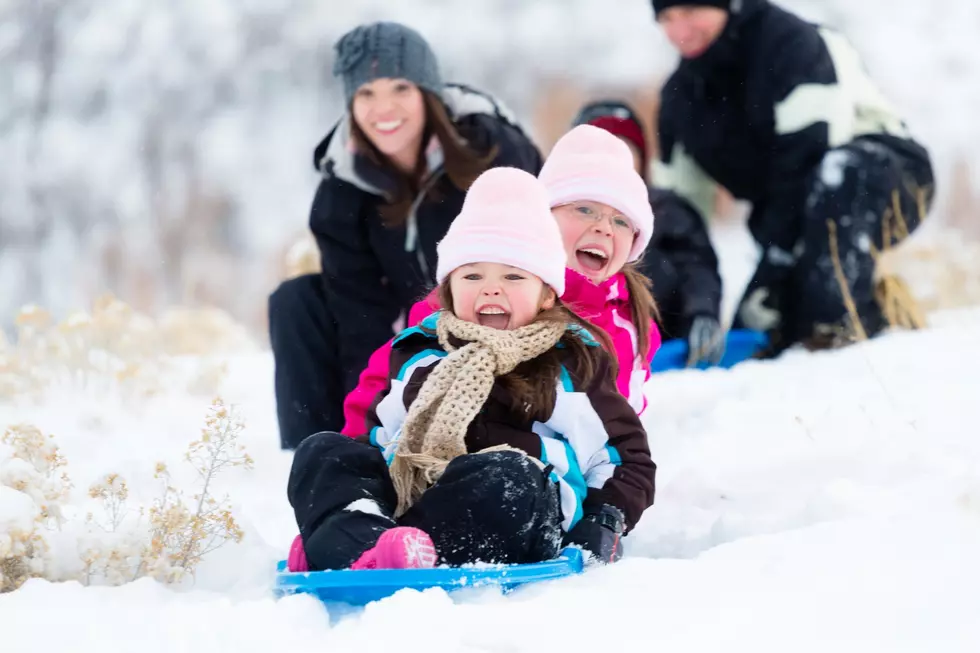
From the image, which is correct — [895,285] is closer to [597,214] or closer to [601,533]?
[597,214]

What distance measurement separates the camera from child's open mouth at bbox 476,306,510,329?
2059 mm

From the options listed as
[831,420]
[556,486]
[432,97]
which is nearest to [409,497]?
[556,486]

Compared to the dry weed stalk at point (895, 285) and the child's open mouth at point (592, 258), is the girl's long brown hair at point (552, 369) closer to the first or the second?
the child's open mouth at point (592, 258)

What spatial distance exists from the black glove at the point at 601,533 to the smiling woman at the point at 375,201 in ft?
4.32

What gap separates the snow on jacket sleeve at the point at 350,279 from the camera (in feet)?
10.8

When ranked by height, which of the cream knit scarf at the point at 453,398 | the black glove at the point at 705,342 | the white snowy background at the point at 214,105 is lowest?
the cream knit scarf at the point at 453,398

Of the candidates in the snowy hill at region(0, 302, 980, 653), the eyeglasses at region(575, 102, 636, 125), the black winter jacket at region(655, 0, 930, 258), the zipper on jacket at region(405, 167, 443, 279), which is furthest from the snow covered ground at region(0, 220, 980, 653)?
the eyeglasses at region(575, 102, 636, 125)

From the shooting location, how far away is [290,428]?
3.33 m

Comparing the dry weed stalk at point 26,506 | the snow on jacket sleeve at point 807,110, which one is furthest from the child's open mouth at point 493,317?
the snow on jacket sleeve at point 807,110

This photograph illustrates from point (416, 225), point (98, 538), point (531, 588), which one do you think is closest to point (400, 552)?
Result: point (531, 588)

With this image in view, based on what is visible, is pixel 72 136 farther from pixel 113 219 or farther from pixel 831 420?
pixel 831 420

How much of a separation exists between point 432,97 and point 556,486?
1.59 metres

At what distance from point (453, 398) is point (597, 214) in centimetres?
69

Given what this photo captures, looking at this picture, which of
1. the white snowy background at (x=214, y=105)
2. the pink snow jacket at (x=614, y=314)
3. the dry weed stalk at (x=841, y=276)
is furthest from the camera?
the white snowy background at (x=214, y=105)
